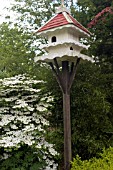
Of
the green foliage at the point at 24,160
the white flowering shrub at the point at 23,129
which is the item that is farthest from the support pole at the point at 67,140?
the green foliage at the point at 24,160

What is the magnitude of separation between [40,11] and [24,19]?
1.54ft

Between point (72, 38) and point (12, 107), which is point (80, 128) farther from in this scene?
point (72, 38)

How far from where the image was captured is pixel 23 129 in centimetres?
346

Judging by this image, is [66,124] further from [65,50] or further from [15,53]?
[15,53]

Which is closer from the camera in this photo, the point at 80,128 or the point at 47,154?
the point at 47,154

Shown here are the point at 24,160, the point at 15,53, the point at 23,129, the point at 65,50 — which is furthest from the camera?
the point at 15,53

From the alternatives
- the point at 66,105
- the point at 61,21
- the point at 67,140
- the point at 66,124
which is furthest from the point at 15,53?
the point at 67,140

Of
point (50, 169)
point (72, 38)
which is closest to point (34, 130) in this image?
point (50, 169)

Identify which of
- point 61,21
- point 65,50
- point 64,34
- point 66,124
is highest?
point 61,21

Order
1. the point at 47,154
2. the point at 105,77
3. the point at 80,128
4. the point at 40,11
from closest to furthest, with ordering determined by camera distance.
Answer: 1. the point at 47,154
2. the point at 80,128
3. the point at 105,77
4. the point at 40,11

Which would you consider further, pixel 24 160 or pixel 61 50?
pixel 61 50

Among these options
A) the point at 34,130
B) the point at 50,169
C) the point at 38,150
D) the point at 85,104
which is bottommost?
the point at 50,169

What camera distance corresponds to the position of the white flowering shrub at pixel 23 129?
3.50 meters

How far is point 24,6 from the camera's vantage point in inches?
246
